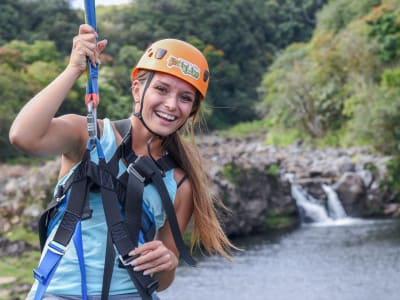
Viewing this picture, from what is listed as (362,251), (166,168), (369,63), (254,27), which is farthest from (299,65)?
(166,168)

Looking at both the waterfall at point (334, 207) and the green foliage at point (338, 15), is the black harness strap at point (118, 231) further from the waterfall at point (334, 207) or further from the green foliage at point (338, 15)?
the green foliage at point (338, 15)

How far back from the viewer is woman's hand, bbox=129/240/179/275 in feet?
7.69

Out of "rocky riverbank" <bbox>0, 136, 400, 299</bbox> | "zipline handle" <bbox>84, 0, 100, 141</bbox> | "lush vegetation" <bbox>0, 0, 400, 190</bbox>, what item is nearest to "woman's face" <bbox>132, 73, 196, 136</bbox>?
A: "zipline handle" <bbox>84, 0, 100, 141</bbox>

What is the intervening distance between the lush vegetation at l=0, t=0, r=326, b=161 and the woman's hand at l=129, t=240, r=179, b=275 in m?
22.0

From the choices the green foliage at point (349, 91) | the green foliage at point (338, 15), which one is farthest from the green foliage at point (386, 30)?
the green foliage at point (338, 15)

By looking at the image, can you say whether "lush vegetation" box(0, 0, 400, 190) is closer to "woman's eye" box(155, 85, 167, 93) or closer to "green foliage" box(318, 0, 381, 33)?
"green foliage" box(318, 0, 381, 33)

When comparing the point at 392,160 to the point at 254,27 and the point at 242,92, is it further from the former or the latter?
the point at 254,27

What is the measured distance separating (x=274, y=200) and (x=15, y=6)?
26.1 metres

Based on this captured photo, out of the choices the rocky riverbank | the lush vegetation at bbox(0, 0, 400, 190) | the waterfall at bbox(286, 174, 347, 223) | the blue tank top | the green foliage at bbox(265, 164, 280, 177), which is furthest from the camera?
the lush vegetation at bbox(0, 0, 400, 190)

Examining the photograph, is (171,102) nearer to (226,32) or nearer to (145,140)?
(145,140)

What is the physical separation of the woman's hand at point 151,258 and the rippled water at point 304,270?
379 inches

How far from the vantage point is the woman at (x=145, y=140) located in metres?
2.21

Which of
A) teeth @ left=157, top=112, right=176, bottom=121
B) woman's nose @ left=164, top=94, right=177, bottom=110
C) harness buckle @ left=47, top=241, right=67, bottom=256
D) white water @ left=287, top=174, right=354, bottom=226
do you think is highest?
woman's nose @ left=164, top=94, right=177, bottom=110

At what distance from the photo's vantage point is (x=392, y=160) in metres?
22.1
